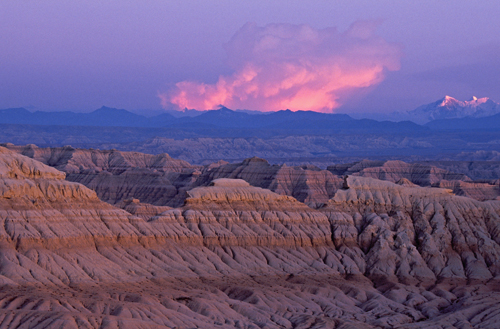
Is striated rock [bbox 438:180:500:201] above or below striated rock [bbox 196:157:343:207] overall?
below

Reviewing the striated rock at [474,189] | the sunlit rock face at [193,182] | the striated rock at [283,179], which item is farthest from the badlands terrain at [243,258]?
the striated rock at [474,189]

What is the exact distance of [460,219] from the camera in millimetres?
104125

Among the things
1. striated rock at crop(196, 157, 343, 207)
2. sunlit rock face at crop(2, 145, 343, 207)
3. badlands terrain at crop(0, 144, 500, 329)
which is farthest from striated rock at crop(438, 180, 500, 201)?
badlands terrain at crop(0, 144, 500, 329)

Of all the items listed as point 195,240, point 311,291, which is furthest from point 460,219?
point 195,240

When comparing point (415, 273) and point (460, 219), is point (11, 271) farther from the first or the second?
point (460, 219)

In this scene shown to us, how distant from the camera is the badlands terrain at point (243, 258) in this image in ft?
239

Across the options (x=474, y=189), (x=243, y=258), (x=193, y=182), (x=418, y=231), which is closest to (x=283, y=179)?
(x=193, y=182)

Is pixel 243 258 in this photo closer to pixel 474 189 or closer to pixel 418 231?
pixel 418 231

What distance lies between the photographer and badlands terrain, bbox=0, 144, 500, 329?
72938mm

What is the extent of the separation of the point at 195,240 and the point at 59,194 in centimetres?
1667

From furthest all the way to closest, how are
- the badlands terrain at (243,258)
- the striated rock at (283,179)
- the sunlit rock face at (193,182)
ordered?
1. the striated rock at (283,179)
2. the sunlit rock face at (193,182)
3. the badlands terrain at (243,258)

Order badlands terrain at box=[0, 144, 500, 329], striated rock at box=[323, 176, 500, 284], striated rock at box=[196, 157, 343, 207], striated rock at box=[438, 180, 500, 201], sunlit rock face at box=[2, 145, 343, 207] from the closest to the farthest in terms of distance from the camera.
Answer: badlands terrain at box=[0, 144, 500, 329] → striated rock at box=[323, 176, 500, 284] → sunlit rock face at box=[2, 145, 343, 207] → striated rock at box=[196, 157, 343, 207] → striated rock at box=[438, 180, 500, 201]

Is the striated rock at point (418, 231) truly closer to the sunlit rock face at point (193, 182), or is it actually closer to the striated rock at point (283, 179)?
the sunlit rock face at point (193, 182)

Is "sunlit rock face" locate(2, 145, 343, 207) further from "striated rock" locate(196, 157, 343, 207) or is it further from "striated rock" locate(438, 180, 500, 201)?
"striated rock" locate(438, 180, 500, 201)
